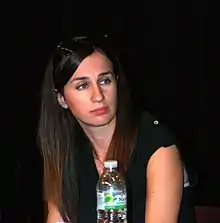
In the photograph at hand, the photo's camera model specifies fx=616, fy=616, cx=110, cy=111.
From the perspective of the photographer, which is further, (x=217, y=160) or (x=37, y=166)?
(x=217, y=160)

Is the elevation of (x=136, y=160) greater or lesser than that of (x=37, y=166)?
greater

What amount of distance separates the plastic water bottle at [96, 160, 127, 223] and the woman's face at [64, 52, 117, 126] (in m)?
0.16

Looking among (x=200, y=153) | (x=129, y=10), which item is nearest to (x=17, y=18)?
(x=129, y=10)

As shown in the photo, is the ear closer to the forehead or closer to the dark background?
the forehead

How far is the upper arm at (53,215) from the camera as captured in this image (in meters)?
1.88

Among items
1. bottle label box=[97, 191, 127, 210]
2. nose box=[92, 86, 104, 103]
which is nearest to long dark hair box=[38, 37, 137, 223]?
nose box=[92, 86, 104, 103]

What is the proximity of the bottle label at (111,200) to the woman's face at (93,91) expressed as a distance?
1.01ft

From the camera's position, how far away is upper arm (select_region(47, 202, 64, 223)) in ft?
6.18

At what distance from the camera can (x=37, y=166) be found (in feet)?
10.1

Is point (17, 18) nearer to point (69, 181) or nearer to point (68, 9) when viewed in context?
point (68, 9)

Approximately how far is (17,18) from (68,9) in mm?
345

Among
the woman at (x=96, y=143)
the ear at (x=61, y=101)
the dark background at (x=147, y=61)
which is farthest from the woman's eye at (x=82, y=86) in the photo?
the dark background at (x=147, y=61)

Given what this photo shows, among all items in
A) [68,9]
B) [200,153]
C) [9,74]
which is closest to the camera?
[9,74]

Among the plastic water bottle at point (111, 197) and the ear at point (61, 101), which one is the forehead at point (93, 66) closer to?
the ear at point (61, 101)
